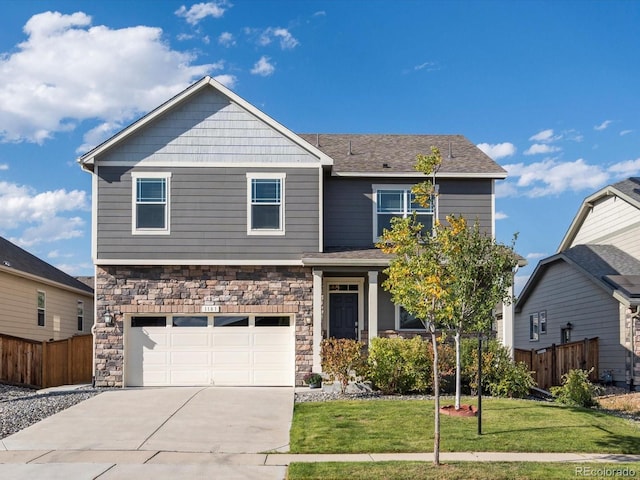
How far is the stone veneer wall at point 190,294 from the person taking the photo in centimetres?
2072

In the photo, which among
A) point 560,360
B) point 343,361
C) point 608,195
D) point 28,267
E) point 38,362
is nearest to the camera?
point 343,361

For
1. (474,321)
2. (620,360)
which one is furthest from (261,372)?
(620,360)

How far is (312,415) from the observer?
1517 centimetres

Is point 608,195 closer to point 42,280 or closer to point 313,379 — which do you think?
point 313,379

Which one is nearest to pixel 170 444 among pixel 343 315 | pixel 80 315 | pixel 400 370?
pixel 400 370

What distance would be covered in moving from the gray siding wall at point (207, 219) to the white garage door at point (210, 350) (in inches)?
72.1

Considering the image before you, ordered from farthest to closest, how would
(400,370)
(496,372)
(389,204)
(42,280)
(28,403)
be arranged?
(42,280) → (389,204) → (400,370) → (496,372) → (28,403)

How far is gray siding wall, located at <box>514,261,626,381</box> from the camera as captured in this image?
2300 cm

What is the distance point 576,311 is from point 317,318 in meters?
10.4

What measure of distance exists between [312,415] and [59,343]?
10789 millimetres

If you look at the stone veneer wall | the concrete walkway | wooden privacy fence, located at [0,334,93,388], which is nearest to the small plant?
the stone veneer wall

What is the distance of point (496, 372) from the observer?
18.1 meters

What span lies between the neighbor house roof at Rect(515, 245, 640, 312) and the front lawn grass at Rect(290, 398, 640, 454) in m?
7.25

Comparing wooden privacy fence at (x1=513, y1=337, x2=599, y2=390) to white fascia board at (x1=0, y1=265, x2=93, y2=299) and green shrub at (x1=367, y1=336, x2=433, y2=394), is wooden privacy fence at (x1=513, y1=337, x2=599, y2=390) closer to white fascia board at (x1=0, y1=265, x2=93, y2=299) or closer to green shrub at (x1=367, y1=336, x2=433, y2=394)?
green shrub at (x1=367, y1=336, x2=433, y2=394)
